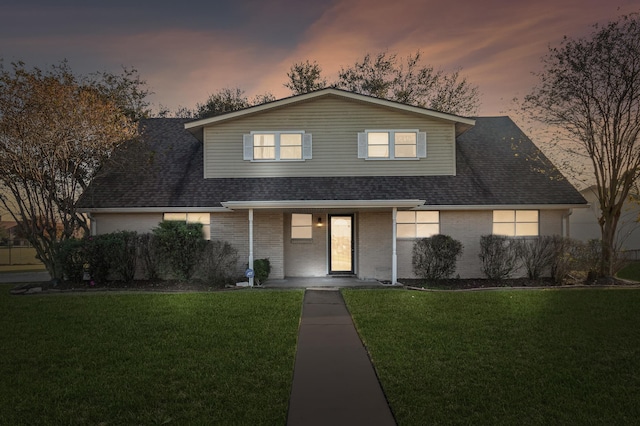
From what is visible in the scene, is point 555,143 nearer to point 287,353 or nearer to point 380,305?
point 380,305

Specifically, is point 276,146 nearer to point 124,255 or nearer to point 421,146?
point 421,146

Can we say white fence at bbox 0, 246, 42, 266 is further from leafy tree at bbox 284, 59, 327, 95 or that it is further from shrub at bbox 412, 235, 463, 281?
shrub at bbox 412, 235, 463, 281

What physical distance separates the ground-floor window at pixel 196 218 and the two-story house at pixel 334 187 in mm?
36

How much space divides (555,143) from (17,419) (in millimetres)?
15756

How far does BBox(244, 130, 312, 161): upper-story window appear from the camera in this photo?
14.4 m

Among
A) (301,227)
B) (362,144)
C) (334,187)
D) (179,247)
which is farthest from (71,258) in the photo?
(362,144)

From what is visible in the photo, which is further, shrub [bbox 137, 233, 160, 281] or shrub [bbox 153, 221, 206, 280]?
shrub [bbox 137, 233, 160, 281]

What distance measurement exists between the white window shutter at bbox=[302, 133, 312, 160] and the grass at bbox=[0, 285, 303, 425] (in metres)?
6.44

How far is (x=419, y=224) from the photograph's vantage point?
1380cm

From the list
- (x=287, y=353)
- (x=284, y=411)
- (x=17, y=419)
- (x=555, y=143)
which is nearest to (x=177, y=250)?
(x=287, y=353)

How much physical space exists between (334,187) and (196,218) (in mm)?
5010

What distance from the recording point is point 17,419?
13.0ft

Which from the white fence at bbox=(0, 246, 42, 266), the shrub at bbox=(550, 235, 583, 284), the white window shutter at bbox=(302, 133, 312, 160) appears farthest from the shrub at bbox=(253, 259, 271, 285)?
the white fence at bbox=(0, 246, 42, 266)

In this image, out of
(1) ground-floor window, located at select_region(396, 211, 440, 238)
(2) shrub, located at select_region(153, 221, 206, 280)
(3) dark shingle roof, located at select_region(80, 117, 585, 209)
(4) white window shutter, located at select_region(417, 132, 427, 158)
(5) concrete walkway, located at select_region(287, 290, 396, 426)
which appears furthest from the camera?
(4) white window shutter, located at select_region(417, 132, 427, 158)
